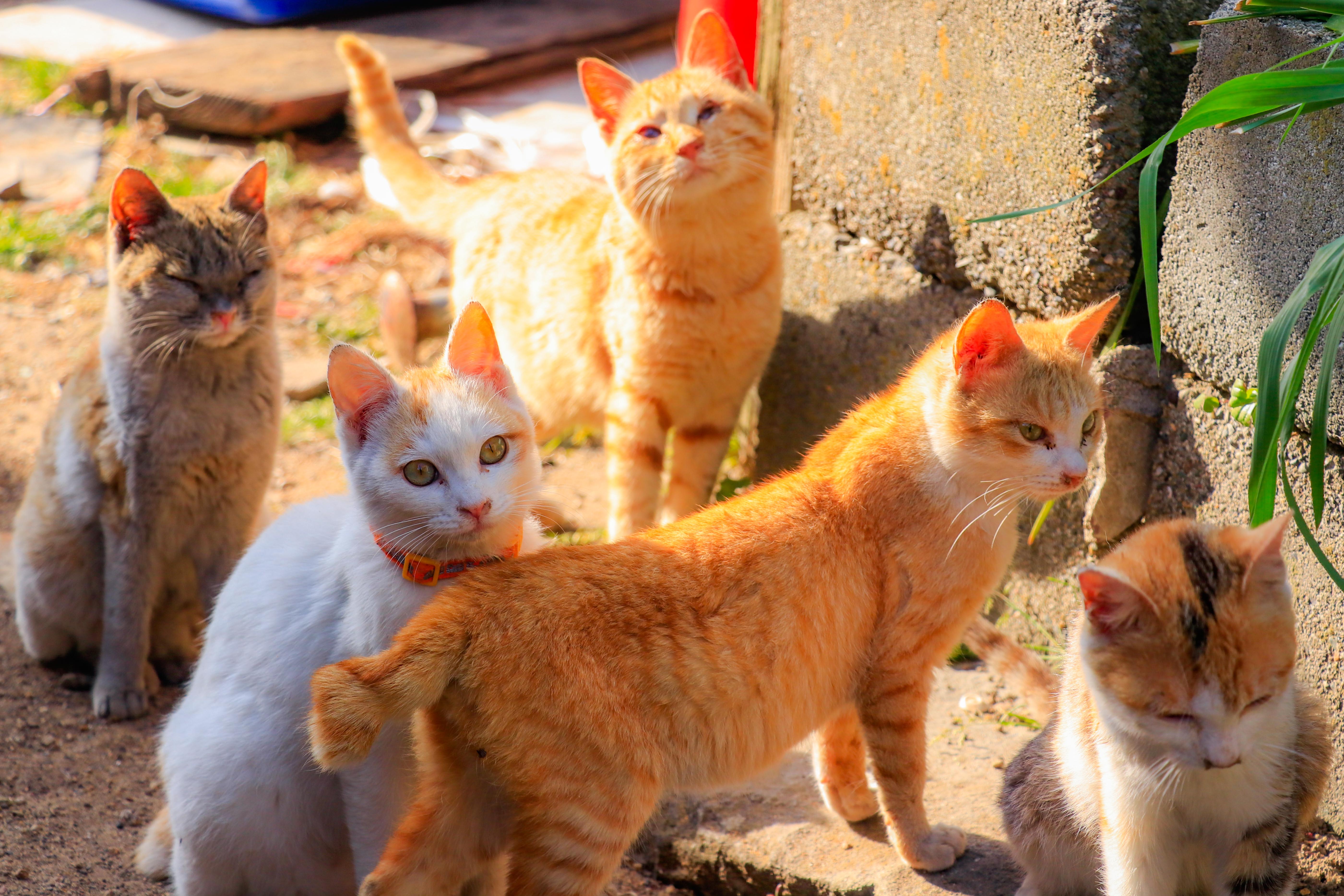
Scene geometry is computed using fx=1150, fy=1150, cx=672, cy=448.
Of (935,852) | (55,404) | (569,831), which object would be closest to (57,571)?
(55,404)

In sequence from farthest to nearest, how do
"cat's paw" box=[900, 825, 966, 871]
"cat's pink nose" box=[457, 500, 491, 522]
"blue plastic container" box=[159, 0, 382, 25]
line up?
"blue plastic container" box=[159, 0, 382, 25]
"cat's paw" box=[900, 825, 966, 871]
"cat's pink nose" box=[457, 500, 491, 522]

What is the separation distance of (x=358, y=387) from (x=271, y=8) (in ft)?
22.2

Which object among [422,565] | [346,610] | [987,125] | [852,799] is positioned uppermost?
[987,125]

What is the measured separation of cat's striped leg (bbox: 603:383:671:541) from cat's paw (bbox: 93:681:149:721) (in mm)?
1536

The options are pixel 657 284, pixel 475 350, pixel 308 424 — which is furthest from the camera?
pixel 308 424

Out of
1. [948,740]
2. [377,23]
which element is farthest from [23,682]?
[377,23]

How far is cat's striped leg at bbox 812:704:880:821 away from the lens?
271 cm

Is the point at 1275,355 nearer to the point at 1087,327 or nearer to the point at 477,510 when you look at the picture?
the point at 1087,327

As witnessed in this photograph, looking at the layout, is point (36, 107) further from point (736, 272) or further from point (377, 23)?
point (736, 272)

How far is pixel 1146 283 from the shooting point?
2178mm

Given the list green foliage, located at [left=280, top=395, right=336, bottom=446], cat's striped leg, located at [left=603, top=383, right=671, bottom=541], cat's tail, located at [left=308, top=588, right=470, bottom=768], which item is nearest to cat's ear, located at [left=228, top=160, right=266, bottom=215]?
cat's striped leg, located at [left=603, top=383, right=671, bottom=541]

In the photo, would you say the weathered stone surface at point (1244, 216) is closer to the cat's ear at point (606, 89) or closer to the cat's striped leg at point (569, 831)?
the cat's striped leg at point (569, 831)

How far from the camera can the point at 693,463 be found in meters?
3.90

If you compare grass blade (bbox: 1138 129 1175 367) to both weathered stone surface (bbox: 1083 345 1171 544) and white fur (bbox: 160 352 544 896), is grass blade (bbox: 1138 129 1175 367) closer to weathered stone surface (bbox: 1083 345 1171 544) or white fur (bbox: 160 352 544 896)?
weathered stone surface (bbox: 1083 345 1171 544)
